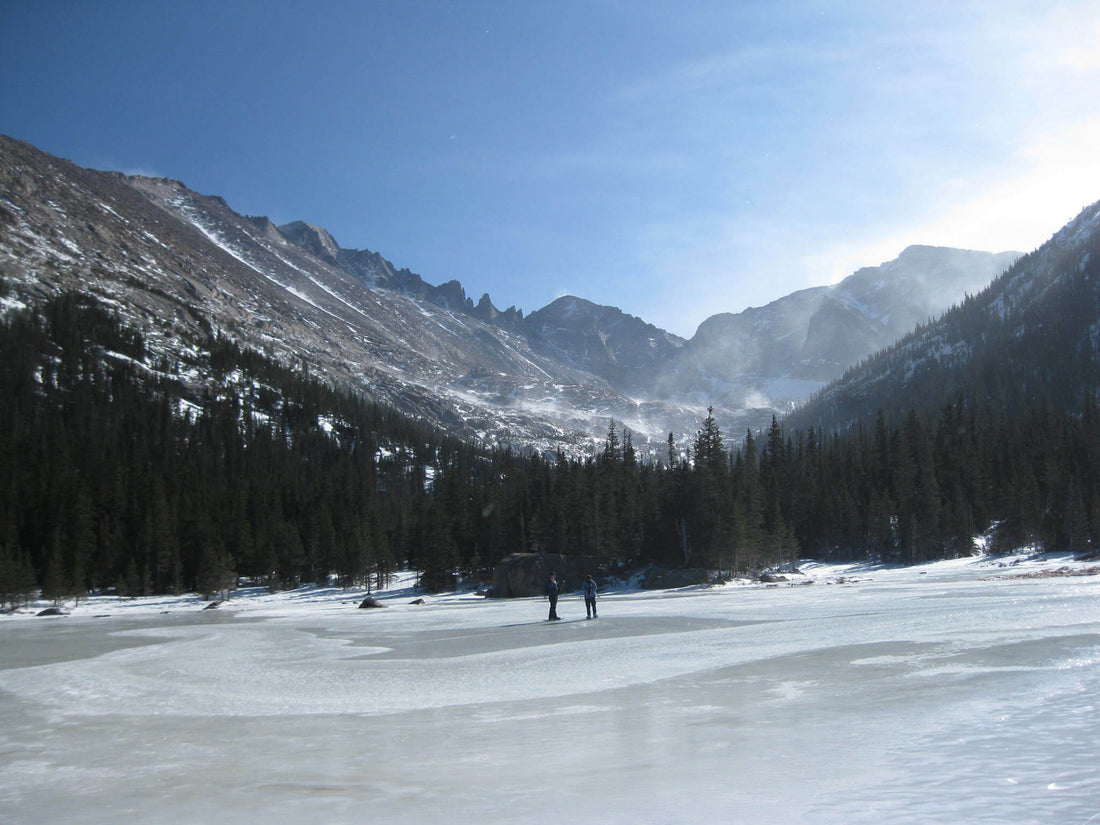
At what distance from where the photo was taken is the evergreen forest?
7312cm

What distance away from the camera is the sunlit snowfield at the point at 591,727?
323 inches

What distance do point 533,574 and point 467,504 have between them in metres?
35.7

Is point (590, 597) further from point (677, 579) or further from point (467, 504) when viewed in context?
point (467, 504)

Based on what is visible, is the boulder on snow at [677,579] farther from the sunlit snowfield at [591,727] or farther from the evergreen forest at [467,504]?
the sunlit snowfield at [591,727]

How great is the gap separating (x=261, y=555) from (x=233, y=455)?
43.4 meters

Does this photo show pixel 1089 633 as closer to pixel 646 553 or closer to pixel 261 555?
pixel 646 553

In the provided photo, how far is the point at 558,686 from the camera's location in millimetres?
16812

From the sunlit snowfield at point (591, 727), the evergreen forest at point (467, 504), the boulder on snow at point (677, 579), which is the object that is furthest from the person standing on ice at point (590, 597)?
the evergreen forest at point (467, 504)

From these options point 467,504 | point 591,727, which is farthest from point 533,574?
point 591,727

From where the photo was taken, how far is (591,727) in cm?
1245

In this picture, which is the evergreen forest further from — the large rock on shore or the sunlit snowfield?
the sunlit snowfield

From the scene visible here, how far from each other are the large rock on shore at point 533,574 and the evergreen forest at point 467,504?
38.8 ft

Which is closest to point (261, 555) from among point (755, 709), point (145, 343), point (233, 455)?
point (233, 455)

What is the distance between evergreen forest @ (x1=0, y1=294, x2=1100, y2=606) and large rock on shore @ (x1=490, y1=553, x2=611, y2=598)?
11.8 metres
